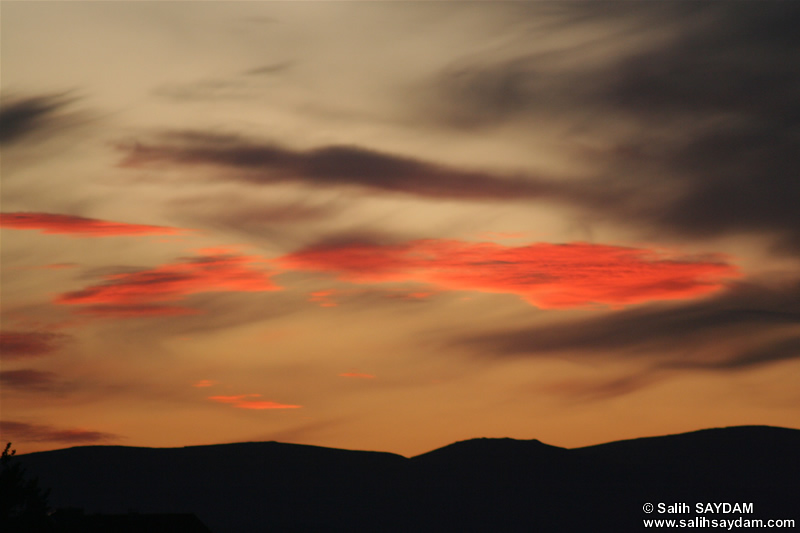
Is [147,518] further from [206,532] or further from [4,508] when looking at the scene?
[4,508]

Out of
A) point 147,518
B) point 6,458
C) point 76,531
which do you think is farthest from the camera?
point 147,518

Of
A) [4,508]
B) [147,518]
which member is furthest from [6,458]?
[147,518]

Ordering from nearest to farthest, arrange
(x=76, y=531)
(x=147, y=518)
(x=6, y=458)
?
(x=6, y=458)
(x=76, y=531)
(x=147, y=518)

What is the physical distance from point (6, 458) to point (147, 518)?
1639 inches

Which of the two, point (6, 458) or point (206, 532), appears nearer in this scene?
point (6, 458)

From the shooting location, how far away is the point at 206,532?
337 feet

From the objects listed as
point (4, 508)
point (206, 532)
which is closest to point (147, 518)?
point (206, 532)

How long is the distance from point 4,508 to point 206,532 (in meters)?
40.9

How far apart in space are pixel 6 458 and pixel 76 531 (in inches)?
1252

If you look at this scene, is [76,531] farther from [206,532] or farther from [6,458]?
[6,458]

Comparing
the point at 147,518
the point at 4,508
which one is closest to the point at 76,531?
the point at 147,518

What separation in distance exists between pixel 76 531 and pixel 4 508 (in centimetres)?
2751

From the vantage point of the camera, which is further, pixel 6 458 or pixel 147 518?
pixel 147 518

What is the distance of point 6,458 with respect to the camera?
6147 cm
